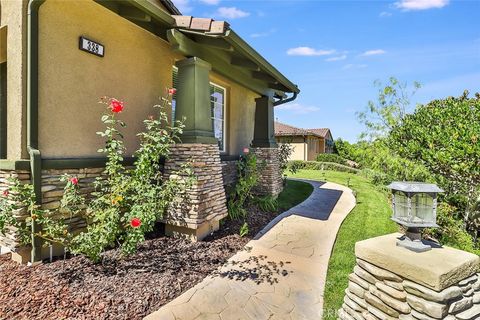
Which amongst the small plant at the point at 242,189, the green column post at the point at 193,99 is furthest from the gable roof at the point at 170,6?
the small plant at the point at 242,189

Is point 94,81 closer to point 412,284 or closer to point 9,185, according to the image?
point 9,185

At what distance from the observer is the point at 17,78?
150 inches

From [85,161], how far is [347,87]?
40.5 ft

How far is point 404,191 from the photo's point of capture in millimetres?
3096

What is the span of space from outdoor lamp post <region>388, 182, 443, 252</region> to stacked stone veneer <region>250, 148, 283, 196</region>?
19.4ft

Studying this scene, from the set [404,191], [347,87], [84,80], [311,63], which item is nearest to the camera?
[404,191]

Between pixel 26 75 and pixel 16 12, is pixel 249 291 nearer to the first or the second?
pixel 26 75

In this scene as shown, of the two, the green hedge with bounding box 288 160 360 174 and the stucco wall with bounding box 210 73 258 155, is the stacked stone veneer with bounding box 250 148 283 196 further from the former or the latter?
the green hedge with bounding box 288 160 360 174

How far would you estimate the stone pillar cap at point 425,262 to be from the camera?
2506mm

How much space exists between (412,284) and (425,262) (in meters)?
0.28

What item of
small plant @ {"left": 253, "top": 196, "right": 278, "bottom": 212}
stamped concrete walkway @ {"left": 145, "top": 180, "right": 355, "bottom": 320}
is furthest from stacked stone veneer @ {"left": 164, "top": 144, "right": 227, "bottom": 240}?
small plant @ {"left": 253, "top": 196, "right": 278, "bottom": 212}

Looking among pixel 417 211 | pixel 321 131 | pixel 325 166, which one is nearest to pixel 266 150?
pixel 417 211

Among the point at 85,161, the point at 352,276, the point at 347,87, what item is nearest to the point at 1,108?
the point at 85,161

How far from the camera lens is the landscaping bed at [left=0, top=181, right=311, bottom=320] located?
3.01 metres
